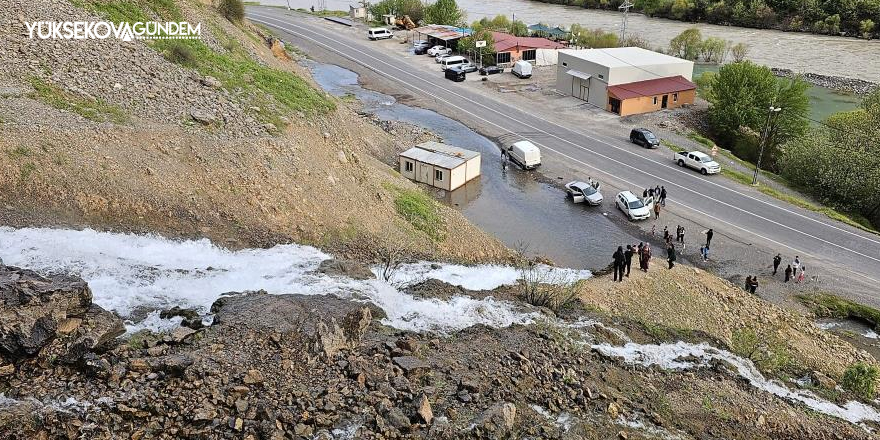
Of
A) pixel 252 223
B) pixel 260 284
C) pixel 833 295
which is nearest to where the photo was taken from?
pixel 260 284

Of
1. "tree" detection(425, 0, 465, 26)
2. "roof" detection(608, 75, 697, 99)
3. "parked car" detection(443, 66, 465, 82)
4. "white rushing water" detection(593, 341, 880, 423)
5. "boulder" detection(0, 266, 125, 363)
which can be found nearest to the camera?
"boulder" detection(0, 266, 125, 363)

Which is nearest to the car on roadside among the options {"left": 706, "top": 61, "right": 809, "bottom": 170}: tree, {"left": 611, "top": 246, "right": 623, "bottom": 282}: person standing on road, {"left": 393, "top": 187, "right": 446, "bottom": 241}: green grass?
{"left": 706, "top": 61, "right": 809, "bottom": 170}: tree

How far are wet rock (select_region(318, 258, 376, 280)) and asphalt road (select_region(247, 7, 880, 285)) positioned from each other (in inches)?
770

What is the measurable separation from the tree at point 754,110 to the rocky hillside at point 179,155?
2881 cm

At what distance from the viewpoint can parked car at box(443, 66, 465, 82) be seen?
206ft

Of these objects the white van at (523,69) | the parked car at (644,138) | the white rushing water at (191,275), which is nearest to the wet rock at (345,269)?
the white rushing water at (191,275)

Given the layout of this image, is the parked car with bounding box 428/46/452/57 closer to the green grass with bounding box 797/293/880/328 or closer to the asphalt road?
the asphalt road

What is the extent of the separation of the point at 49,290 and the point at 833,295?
27838mm

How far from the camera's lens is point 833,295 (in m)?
27.0

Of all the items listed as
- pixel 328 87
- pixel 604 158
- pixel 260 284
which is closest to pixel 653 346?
pixel 260 284

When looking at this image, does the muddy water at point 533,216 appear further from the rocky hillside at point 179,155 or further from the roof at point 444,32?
the roof at point 444,32

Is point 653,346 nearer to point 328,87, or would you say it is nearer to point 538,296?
point 538,296

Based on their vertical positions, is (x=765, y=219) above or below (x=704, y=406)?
below

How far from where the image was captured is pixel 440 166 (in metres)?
36.8
